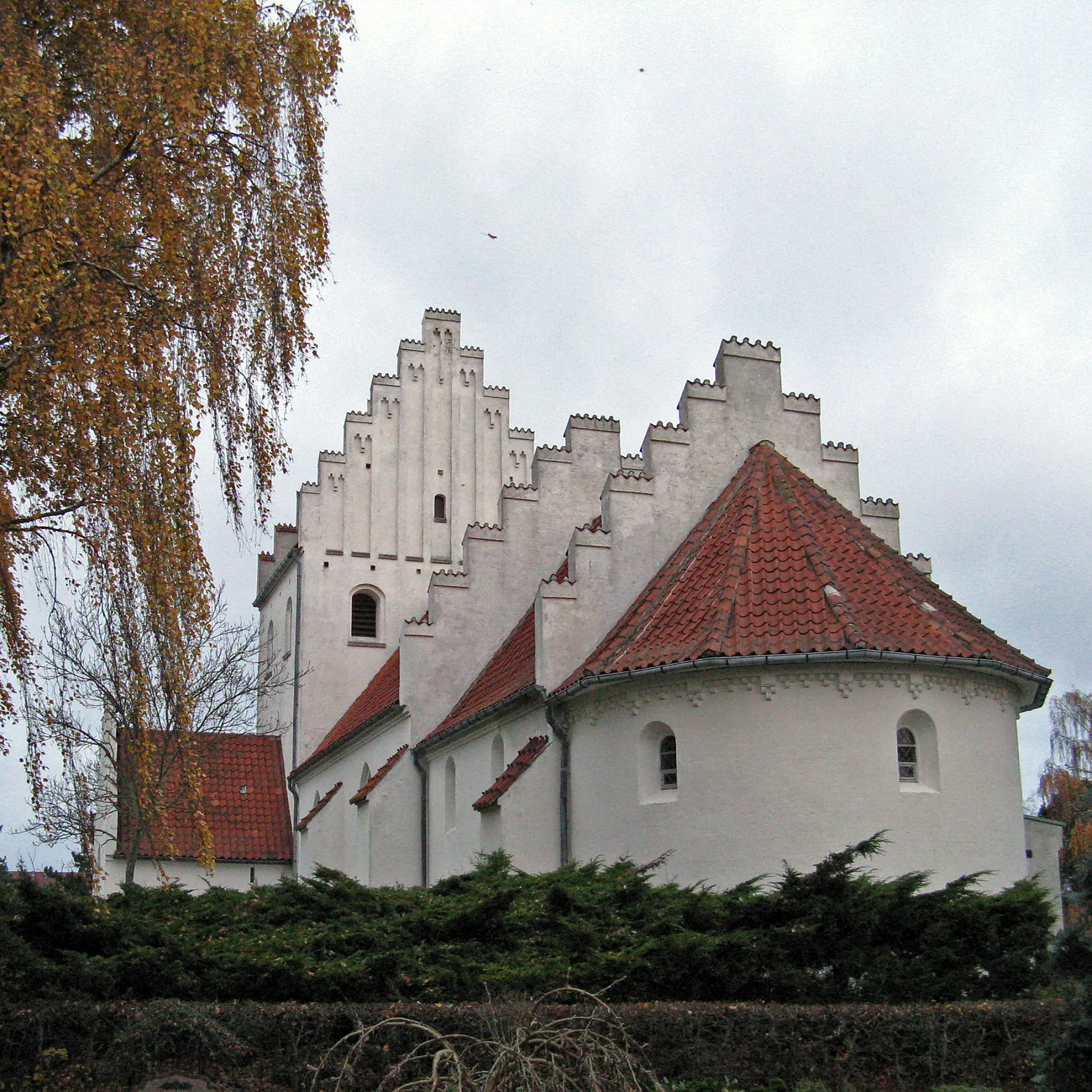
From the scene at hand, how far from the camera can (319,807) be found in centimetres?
2942

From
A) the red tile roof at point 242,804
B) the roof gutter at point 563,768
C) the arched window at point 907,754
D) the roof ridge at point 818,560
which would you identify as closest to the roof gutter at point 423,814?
the roof gutter at point 563,768

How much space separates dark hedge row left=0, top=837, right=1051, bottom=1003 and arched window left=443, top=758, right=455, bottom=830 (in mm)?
10519

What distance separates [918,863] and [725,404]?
27.1 feet

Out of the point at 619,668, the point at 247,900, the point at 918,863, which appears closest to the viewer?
the point at 247,900

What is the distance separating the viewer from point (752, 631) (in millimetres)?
17328

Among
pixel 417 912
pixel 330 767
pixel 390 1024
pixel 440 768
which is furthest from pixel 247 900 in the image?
pixel 330 767

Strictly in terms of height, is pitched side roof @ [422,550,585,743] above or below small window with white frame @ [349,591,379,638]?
below

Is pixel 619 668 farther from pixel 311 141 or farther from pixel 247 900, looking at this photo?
pixel 311 141

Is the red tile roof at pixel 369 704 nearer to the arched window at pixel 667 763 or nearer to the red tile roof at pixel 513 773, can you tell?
the red tile roof at pixel 513 773

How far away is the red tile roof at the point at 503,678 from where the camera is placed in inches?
845

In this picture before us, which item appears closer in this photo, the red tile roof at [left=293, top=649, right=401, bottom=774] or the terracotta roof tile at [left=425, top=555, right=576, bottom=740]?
the terracotta roof tile at [left=425, top=555, right=576, bottom=740]

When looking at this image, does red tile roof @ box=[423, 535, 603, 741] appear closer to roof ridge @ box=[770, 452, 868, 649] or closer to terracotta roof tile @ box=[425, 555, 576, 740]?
terracotta roof tile @ box=[425, 555, 576, 740]

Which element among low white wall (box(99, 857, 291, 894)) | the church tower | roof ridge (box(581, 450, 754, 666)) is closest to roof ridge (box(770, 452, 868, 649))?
roof ridge (box(581, 450, 754, 666))

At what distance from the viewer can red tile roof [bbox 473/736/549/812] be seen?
19.5 m
